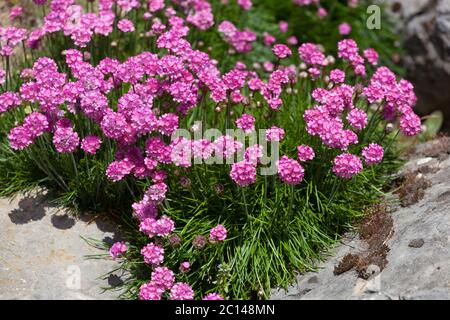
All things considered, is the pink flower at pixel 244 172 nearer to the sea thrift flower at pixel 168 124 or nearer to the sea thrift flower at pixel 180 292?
the sea thrift flower at pixel 168 124

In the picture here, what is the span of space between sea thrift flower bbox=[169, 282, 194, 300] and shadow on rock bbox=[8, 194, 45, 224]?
130cm

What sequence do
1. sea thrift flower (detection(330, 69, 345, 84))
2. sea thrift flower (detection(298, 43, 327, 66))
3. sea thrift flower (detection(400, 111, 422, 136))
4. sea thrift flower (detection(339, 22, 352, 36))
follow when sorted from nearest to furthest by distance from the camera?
sea thrift flower (detection(400, 111, 422, 136))
sea thrift flower (detection(330, 69, 345, 84))
sea thrift flower (detection(298, 43, 327, 66))
sea thrift flower (detection(339, 22, 352, 36))

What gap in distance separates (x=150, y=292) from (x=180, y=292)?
184mm

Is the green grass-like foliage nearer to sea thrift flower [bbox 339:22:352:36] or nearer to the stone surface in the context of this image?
the stone surface

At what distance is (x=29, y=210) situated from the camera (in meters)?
4.78

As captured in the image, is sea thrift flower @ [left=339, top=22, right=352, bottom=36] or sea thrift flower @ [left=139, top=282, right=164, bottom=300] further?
sea thrift flower @ [left=339, top=22, right=352, bottom=36]

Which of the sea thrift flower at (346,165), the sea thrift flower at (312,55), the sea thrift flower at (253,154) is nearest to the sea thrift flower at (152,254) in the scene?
the sea thrift flower at (253,154)

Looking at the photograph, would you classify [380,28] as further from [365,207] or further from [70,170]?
[70,170]

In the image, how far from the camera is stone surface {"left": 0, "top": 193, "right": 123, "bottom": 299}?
14.0ft

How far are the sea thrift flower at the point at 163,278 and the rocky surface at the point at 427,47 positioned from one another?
14.0 feet

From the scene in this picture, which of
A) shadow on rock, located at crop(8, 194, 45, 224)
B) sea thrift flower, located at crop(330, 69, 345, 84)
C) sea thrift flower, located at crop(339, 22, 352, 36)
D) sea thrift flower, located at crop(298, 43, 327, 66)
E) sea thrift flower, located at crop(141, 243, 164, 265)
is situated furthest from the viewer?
sea thrift flower, located at crop(339, 22, 352, 36)

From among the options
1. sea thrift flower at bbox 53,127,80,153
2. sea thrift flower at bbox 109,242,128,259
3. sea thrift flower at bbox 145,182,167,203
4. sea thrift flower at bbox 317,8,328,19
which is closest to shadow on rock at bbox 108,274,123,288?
sea thrift flower at bbox 109,242,128,259

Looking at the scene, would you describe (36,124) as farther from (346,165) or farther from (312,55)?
(312,55)
